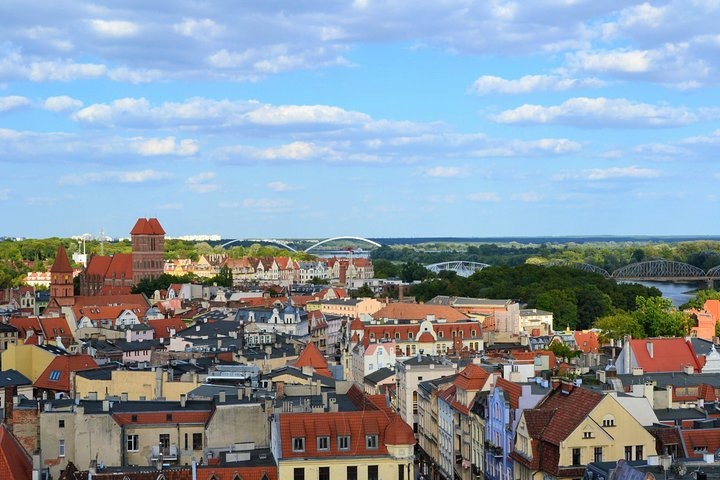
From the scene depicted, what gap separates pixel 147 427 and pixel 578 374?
104 ft

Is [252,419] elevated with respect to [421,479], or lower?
elevated

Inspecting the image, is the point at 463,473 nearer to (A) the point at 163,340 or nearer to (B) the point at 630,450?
(B) the point at 630,450

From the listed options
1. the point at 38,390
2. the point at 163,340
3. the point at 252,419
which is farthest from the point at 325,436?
the point at 163,340

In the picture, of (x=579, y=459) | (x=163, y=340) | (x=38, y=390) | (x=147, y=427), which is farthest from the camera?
(x=163, y=340)

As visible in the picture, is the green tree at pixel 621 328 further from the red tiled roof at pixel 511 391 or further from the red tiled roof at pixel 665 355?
the red tiled roof at pixel 511 391

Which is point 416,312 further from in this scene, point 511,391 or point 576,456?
point 576,456

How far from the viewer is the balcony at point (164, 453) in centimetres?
5691

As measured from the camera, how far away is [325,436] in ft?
179

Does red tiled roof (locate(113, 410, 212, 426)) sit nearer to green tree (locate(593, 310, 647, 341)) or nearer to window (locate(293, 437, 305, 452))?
window (locate(293, 437, 305, 452))

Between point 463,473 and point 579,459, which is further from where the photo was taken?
point 463,473

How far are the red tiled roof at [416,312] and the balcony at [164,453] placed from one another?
88.4m

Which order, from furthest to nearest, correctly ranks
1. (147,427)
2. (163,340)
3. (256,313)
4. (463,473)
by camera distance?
1. (256,313)
2. (163,340)
3. (463,473)
4. (147,427)

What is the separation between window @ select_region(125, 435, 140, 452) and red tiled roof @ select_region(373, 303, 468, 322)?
88.1 meters

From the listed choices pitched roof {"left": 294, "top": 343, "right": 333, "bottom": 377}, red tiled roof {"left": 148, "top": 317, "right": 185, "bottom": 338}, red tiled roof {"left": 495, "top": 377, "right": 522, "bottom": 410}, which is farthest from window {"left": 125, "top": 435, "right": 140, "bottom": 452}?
red tiled roof {"left": 148, "top": 317, "right": 185, "bottom": 338}
